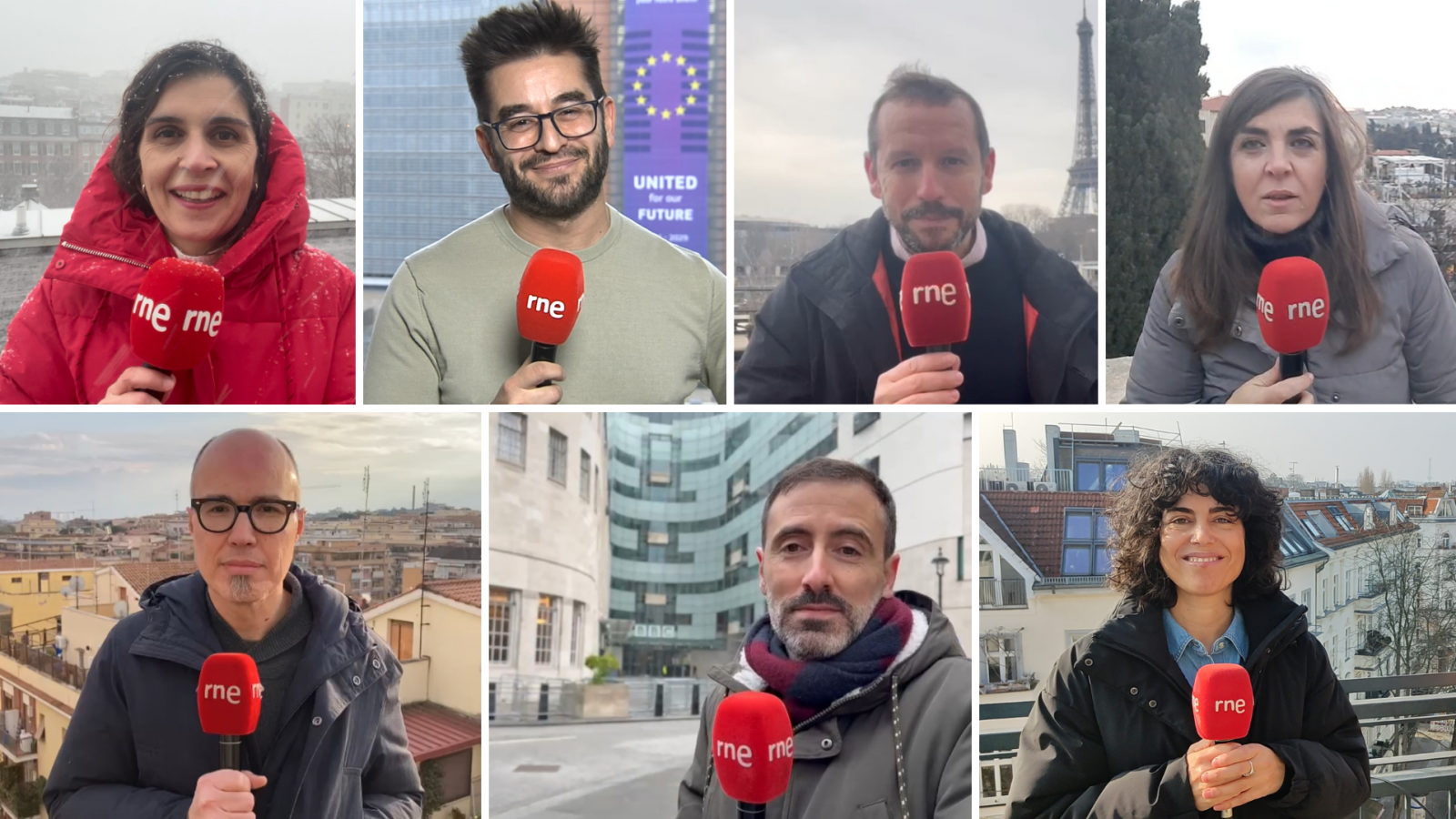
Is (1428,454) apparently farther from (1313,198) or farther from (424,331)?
(424,331)

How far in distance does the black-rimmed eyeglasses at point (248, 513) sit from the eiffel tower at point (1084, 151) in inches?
98.0

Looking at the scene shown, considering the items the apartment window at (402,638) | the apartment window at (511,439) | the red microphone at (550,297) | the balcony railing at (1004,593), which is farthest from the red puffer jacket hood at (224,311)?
the balcony railing at (1004,593)

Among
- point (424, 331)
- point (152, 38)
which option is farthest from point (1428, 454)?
point (152, 38)

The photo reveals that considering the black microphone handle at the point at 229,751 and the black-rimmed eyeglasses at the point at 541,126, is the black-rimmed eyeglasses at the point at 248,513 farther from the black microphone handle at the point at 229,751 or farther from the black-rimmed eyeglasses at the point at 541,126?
the black-rimmed eyeglasses at the point at 541,126

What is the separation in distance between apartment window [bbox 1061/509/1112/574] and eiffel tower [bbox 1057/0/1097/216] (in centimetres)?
92

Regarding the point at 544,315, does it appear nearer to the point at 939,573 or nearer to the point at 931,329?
the point at 931,329

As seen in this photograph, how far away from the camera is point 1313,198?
13.2 ft

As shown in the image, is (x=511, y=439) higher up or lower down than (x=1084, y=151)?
lower down

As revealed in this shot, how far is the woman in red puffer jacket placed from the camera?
386 centimetres

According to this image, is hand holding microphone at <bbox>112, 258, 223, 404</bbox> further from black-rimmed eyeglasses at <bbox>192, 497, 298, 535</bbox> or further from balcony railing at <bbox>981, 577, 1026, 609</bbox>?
balcony railing at <bbox>981, 577, 1026, 609</bbox>

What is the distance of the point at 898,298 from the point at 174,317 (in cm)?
207

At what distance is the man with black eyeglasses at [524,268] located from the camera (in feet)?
12.5

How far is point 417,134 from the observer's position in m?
3.93

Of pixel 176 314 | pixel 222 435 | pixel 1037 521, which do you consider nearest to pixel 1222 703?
pixel 1037 521
